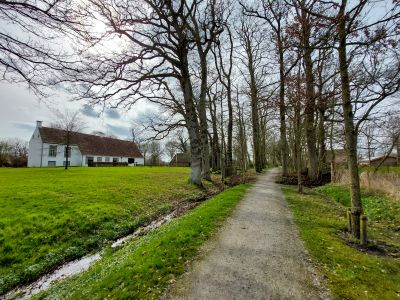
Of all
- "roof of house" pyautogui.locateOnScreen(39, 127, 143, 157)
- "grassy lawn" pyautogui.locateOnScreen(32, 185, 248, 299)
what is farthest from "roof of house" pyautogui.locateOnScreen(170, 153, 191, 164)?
"grassy lawn" pyautogui.locateOnScreen(32, 185, 248, 299)

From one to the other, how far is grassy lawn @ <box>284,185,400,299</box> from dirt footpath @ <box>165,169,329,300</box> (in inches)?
10.8

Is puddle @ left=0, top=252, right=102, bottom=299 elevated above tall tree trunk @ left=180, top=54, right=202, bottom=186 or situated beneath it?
situated beneath

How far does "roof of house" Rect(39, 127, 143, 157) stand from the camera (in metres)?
45.5

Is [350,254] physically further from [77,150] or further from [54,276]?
[77,150]

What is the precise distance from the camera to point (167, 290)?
372 centimetres

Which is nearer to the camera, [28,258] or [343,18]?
[343,18]

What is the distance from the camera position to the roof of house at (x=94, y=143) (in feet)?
149

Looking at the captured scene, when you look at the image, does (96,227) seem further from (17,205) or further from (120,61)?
(120,61)

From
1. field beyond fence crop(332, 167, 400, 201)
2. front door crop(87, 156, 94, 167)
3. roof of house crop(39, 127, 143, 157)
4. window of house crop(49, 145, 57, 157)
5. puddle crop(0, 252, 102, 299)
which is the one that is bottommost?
puddle crop(0, 252, 102, 299)

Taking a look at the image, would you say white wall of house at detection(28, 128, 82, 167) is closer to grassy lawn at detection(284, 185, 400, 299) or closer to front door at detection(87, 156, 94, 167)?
front door at detection(87, 156, 94, 167)

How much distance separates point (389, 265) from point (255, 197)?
274 inches

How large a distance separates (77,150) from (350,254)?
171 feet

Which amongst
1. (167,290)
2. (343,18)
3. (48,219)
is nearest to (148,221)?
(48,219)

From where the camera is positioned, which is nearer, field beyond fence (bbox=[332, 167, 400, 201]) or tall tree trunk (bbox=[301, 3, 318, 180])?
tall tree trunk (bbox=[301, 3, 318, 180])
